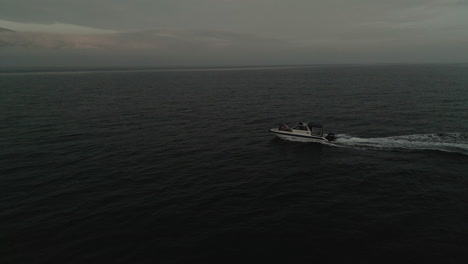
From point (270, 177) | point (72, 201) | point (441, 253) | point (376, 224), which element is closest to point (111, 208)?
point (72, 201)

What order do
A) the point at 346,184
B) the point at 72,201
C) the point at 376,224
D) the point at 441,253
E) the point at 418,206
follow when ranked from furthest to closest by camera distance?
the point at 346,184 → the point at 72,201 → the point at 418,206 → the point at 376,224 → the point at 441,253

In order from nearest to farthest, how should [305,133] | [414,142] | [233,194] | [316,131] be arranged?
1. [233,194]
2. [414,142]
3. [316,131]
4. [305,133]

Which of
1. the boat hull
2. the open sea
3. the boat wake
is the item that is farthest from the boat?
the boat wake

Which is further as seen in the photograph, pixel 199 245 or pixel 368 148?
pixel 368 148

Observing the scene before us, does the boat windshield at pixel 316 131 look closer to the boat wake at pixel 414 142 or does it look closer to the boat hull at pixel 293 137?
the boat hull at pixel 293 137

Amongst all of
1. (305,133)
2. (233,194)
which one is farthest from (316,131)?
(233,194)

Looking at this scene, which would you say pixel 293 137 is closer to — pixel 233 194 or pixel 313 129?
pixel 313 129

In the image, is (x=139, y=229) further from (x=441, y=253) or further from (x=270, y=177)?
(x=441, y=253)
